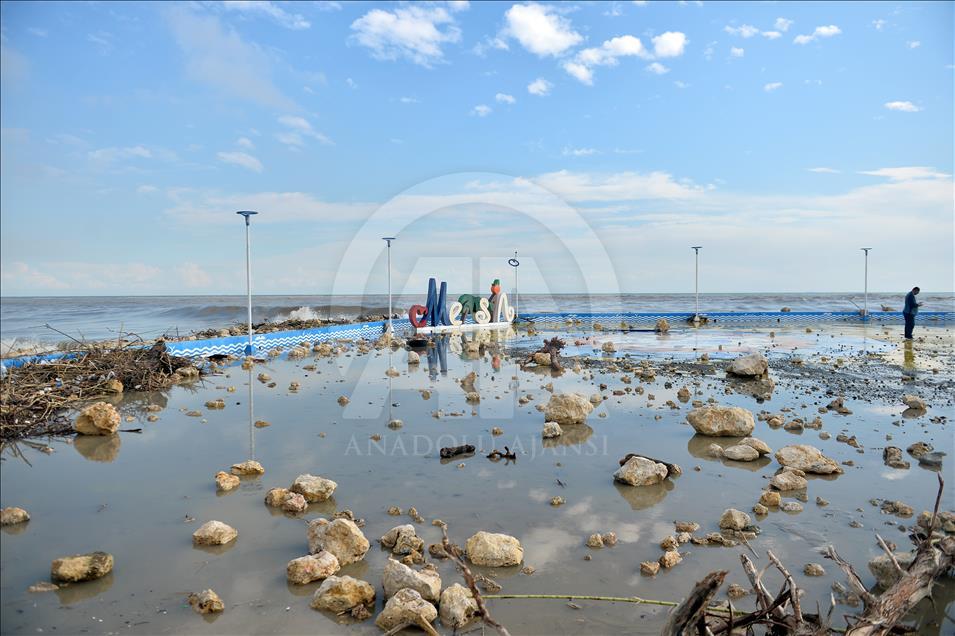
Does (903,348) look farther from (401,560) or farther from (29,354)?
(29,354)

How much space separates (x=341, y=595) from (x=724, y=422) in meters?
5.92

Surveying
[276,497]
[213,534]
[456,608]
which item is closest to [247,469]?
[276,497]

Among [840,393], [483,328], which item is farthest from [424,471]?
[483,328]

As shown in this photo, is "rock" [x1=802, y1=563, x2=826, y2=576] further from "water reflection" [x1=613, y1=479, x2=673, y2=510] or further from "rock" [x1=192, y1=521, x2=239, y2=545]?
"rock" [x1=192, y1=521, x2=239, y2=545]

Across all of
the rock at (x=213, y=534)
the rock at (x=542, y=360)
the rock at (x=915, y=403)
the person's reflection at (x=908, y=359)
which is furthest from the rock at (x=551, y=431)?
the person's reflection at (x=908, y=359)

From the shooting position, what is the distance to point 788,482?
19.0 feet

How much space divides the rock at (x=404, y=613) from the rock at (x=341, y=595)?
215mm

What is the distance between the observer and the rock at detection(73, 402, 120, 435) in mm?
7562

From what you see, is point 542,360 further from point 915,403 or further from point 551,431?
point 915,403

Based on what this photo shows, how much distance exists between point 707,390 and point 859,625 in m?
8.61

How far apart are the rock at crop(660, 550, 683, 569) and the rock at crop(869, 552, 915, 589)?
4.17 ft

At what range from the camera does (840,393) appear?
1073cm

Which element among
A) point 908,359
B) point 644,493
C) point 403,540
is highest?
point 908,359

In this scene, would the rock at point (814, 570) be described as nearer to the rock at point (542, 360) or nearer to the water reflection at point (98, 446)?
the water reflection at point (98, 446)
